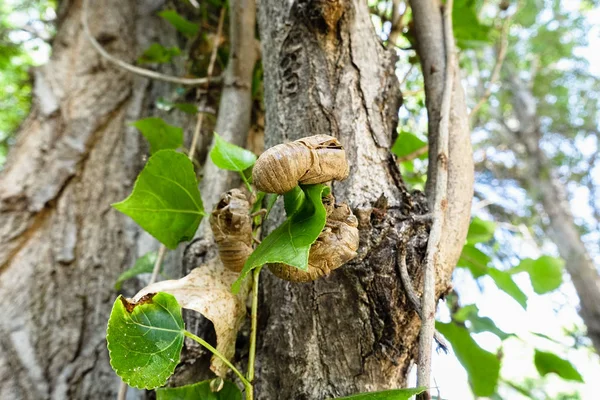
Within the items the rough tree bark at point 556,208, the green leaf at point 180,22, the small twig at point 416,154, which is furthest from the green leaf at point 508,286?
the rough tree bark at point 556,208

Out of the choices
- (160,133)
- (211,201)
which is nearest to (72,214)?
(160,133)

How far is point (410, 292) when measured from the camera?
0.48 metres

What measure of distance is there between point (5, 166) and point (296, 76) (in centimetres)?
102

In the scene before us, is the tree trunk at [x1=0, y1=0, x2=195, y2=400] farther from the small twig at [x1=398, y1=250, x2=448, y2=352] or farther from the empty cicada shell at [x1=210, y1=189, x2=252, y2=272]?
the small twig at [x1=398, y1=250, x2=448, y2=352]

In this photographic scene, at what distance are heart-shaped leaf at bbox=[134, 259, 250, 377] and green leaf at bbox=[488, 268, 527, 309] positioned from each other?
54 cm

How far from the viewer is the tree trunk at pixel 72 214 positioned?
0.92 metres

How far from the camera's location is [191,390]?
503mm

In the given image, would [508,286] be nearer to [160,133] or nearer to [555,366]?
[555,366]

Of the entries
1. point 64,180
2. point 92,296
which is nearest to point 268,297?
point 92,296

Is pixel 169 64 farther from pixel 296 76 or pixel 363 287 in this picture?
pixel 363 287

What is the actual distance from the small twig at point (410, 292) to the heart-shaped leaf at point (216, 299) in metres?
0.22

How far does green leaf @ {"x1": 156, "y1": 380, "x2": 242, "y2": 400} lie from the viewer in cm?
50

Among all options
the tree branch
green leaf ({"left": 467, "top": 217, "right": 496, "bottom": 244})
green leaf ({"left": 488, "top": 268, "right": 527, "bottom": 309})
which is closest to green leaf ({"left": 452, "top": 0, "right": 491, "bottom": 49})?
the tree branch

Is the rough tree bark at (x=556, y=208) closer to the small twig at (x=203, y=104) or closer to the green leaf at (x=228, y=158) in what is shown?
the small twig at (x=203, y=104)
